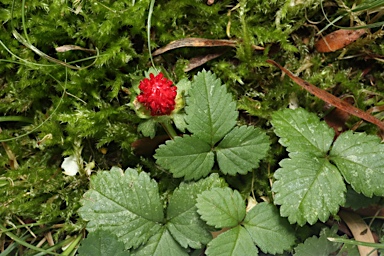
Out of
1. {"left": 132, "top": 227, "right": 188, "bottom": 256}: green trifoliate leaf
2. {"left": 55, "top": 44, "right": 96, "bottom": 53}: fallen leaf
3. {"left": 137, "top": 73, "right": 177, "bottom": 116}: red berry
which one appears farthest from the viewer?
{"left": 55, "top": 44, "right": 96, "bottom": 53}: fallen leaf

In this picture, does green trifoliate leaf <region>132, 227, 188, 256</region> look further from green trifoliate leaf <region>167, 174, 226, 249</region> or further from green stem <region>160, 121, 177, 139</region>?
green stem <region>160, 121, 177, 139</region>

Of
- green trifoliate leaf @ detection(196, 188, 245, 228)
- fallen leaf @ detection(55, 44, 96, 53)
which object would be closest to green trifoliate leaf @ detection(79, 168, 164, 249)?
green trifoliate leaf @ detection(196, 188, 245, 228)

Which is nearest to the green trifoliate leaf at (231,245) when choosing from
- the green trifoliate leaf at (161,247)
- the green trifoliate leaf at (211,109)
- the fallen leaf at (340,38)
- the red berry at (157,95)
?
the green trifoliate leaf at (161,247)

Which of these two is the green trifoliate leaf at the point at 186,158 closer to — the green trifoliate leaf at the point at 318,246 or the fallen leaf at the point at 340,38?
the green trifoliate leaf at the point at 318,246

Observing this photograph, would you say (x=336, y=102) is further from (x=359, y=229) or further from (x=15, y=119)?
(x=15, y=119)

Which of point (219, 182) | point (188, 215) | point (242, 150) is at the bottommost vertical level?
point (188, 215)

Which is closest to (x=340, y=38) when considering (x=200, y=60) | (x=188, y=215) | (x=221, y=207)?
(x=200, y=60)

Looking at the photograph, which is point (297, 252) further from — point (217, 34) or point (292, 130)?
point (217, 34)
